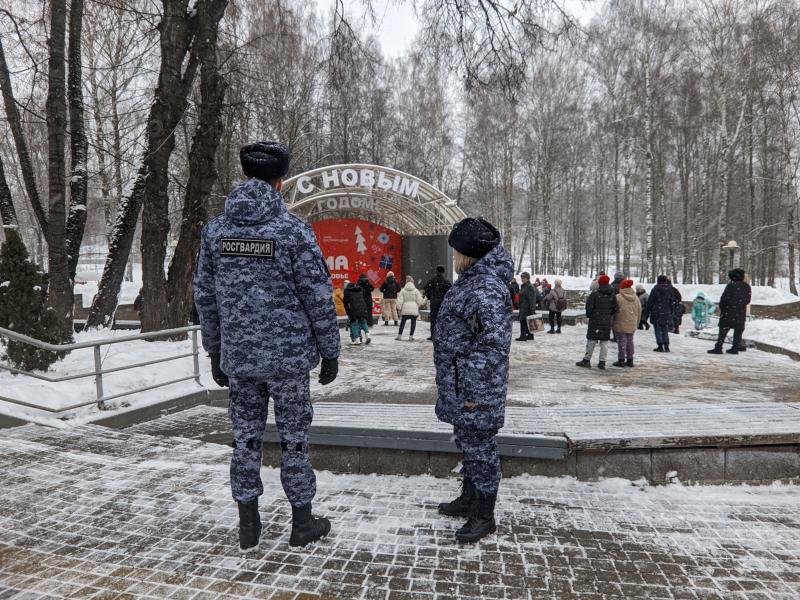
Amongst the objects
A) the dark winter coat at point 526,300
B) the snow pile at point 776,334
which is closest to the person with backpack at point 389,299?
the dark winter coat at point 526,300

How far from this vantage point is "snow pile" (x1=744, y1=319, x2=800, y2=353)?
11.2 metres

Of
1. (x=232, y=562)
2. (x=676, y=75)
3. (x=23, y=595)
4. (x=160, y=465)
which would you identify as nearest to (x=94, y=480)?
(x=160, y=465)

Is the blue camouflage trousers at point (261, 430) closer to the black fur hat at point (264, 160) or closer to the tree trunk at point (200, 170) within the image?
the black fur hat at point (264, 160)

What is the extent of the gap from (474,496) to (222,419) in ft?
11.8

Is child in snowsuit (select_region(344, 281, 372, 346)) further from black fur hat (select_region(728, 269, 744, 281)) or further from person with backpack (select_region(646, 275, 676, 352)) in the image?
black fur hat (select_region(728, 269, 744, 281))

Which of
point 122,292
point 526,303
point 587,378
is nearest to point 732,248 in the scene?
point 526,303

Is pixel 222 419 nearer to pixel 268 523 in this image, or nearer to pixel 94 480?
pixel 94 480

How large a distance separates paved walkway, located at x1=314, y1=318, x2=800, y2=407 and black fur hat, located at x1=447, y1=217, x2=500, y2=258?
3.72 m

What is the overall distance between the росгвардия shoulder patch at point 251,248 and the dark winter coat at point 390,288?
12316mm

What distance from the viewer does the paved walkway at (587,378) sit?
6594 millimetres

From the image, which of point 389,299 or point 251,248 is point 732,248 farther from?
point 251,248

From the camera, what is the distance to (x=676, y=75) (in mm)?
26297

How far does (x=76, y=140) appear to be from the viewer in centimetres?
1027

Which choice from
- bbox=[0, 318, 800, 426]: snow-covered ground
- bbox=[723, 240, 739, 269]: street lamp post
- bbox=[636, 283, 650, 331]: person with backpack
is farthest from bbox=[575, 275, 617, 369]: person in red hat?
bbox=[723, 240, 739, 269]: street lamp post
